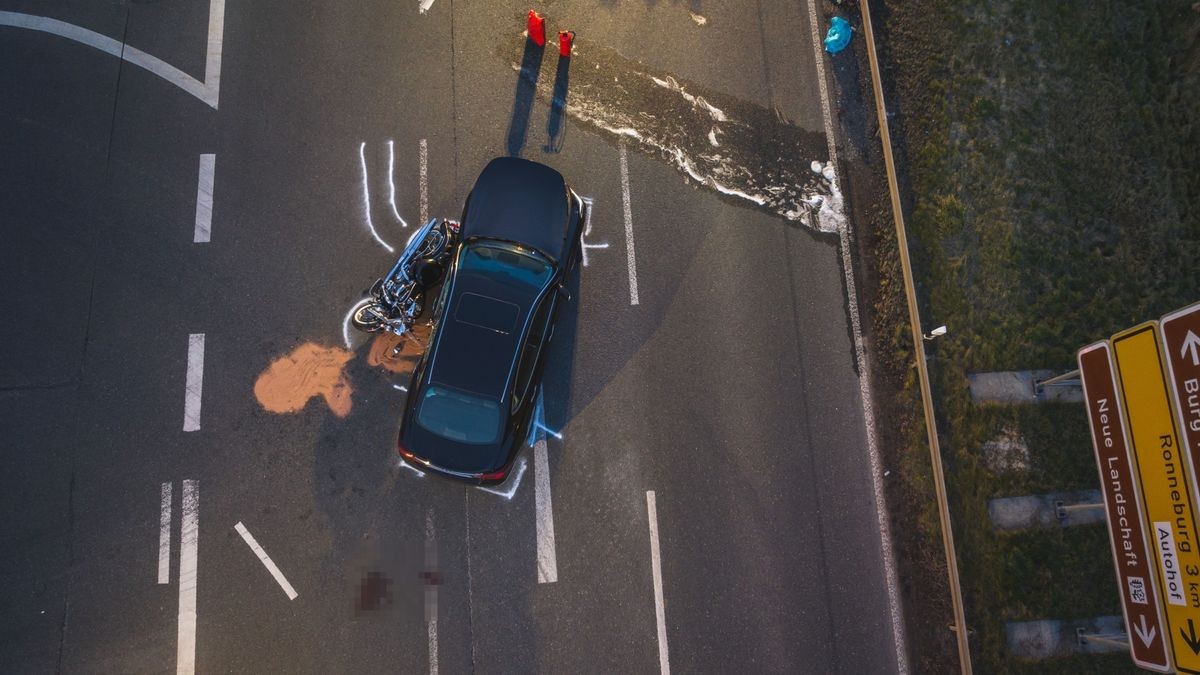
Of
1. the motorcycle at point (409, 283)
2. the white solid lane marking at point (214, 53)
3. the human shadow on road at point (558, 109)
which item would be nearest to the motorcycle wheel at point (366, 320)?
the motorcycle at point (409, 283)

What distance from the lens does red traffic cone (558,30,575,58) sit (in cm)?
993

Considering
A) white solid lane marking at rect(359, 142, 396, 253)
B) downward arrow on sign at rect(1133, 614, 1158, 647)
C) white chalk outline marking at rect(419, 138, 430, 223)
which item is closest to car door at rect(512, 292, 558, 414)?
white chalk outline marking at rect(419, 138, 430, 223)

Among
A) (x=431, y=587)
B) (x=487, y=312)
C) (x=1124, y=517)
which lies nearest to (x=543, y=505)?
(x=431, y=587)

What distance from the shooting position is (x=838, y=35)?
1027 cm

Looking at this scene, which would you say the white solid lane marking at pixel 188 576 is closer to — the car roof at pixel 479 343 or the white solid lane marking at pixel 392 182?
the car roof at pixel 479 343

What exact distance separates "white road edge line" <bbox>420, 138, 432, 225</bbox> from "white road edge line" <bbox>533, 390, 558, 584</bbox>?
331 cm

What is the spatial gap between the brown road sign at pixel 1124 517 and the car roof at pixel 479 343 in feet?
23.1

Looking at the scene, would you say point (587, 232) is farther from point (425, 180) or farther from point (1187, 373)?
point (1187, 373)

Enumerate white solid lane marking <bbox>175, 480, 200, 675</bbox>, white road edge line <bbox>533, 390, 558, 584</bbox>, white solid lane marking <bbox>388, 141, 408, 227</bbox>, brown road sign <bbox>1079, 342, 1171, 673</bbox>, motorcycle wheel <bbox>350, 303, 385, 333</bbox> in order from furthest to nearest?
white solid lane marking <bbox>388, 141, 408, 227</bbox> < motorcycle wheel <bbox>350, 303, 385, 333</bbox> < white road edge line <bbox>533, 390, 558, 584</bbox> < white solid lane marking <bbox>175, 480, 200, 675</bbox> < brown road sign <bbox>1079, 342, 1171, 673</bbox>

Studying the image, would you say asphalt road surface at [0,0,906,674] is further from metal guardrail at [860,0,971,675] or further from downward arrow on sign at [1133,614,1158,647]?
downward arrow on sign at [1133,614,1158,647]

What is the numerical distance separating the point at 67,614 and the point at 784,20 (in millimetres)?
13707

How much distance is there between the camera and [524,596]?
8.94m

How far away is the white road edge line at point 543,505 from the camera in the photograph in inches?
356

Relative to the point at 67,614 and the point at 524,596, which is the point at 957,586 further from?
the point at 67,614
